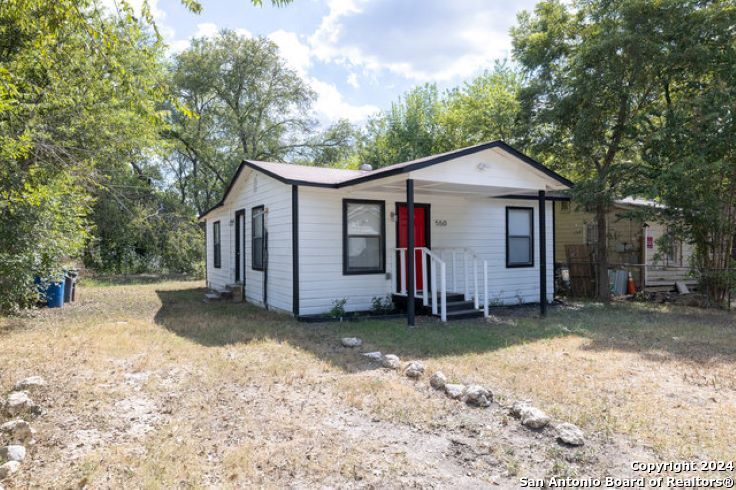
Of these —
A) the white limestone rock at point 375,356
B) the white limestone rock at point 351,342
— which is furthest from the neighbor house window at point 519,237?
the white limestone rock at point 375,356

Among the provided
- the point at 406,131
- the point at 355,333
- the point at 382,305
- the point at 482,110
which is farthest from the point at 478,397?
the point at 406,131

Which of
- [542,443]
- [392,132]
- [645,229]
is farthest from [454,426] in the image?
[392,132]

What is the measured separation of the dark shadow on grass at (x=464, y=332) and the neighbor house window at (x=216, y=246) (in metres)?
3.99

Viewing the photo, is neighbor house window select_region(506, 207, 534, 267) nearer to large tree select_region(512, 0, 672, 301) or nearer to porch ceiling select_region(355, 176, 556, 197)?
large tree select_region(512, 0, 672, 301)

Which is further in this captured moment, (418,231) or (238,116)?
(238,116)

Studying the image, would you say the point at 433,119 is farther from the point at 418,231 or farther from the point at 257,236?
the point at 257,236

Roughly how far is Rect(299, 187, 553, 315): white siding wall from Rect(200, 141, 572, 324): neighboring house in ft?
0.06

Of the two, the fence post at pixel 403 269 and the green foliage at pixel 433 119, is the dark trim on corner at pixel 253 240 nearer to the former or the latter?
the fence post at pixel 403 269

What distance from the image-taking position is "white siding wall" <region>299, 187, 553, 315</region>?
8.11 meters

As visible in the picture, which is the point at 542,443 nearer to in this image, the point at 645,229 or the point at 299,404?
the point at 299,404

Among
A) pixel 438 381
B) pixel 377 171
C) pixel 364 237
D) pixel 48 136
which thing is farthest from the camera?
pixel 364 237

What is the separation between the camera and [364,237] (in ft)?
28.6

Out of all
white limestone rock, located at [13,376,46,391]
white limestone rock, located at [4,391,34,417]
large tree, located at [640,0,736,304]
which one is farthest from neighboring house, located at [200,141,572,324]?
white limestone rock, located at [4,391,34,417]

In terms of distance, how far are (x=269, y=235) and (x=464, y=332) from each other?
4.32 meters
